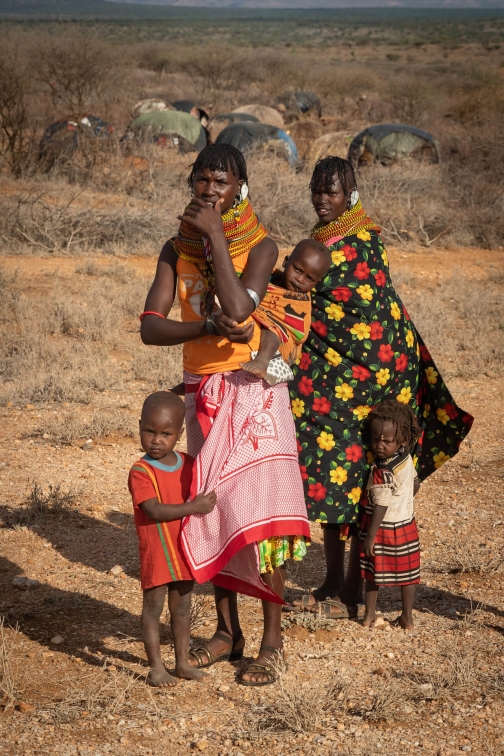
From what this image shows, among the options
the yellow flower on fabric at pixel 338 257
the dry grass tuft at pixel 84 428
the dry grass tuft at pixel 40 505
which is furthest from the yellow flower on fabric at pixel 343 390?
the dry grass tuft at pixel 84 428

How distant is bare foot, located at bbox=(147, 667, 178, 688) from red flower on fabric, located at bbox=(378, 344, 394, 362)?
1302 mm

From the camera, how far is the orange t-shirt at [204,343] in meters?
2.67

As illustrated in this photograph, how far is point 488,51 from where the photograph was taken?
5534cm

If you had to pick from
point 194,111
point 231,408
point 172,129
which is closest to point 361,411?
point 231,408

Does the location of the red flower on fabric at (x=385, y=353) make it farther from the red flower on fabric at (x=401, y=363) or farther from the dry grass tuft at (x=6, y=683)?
the dry grass tuft at (x=6, y=683)

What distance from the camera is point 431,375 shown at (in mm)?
3383

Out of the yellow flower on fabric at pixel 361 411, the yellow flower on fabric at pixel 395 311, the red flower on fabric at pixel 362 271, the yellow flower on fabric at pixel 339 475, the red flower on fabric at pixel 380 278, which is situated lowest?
the yellow flower on fabric at pixel 339 475

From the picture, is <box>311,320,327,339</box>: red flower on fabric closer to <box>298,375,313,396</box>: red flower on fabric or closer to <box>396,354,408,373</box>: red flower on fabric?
<box>298,375,313,396</box>: red flower on fabric

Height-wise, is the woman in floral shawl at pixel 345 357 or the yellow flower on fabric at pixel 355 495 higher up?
the woman in floral shawl at pixel 345 357

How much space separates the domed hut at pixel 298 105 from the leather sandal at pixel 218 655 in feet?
63.2

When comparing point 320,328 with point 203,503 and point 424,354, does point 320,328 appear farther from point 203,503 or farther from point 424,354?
point 203,503

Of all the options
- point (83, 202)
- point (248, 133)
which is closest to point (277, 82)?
point (248, 133)

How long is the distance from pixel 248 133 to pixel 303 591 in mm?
12035

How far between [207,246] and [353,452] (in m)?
1.06
